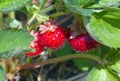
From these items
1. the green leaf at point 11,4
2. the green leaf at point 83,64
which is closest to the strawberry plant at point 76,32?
the green leaf at point 11,4

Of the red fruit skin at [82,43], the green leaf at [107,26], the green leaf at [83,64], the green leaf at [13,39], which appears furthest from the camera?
the green leaf at [83,64]

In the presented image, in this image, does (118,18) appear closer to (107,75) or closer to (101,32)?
(101,32)

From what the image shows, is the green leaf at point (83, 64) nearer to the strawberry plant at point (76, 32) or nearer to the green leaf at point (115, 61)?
the strawberry plant at point (76, 32)

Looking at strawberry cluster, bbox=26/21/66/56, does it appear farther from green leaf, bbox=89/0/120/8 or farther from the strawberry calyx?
green leaf, bbox=89/0/120/8

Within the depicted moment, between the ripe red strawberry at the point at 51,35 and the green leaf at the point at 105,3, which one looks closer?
the green leaf at the point at 105,3

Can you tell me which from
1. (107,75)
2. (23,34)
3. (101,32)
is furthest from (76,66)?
(23,34)

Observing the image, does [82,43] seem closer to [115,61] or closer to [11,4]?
[115,61]

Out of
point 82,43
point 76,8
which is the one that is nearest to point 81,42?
point 82,43
